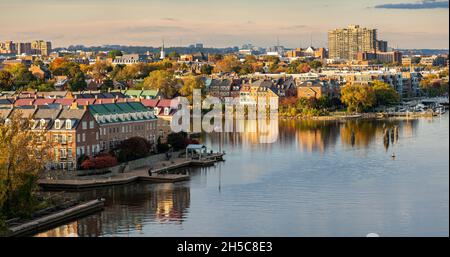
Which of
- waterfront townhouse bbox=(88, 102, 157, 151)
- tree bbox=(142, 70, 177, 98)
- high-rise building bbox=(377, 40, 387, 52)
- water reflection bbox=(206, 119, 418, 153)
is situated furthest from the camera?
high-rise building bbox=(377, 40, 387, 52)

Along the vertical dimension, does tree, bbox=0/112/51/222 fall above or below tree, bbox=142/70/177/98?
below

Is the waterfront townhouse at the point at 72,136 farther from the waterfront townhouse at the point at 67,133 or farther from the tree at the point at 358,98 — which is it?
the tree at the point at 358,98

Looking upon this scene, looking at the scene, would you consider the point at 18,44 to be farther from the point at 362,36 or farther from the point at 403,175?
the point at 403,175

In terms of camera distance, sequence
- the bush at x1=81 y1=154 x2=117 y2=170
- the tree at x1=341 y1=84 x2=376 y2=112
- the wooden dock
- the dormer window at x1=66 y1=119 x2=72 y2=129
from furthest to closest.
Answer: the tree at x1=341 y1=84 x2=376 y2=112
the dormer window at x1=66 y1=119 x2=72 y2=129
the bush at x1=81 y1=154 x2=117 y2=170
the wooden dock

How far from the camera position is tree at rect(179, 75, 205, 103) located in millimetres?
27005

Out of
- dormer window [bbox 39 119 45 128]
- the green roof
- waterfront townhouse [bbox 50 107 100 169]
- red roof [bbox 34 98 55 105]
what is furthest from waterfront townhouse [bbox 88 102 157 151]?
red roof [bbox 34 98 55 105]

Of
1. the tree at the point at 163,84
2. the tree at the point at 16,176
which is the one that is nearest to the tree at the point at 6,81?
the tree at the point at 163,84

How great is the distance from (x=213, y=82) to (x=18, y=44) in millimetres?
33748

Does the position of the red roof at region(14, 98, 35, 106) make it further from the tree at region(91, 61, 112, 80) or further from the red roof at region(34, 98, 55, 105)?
the tree at region(91, 61, 112, 80)

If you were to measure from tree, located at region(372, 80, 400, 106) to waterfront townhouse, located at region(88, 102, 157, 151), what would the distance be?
15.2m

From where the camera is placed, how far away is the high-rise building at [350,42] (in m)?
68.8

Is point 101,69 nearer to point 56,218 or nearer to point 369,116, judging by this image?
point 369,116

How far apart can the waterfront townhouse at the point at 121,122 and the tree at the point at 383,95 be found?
49.9ft
